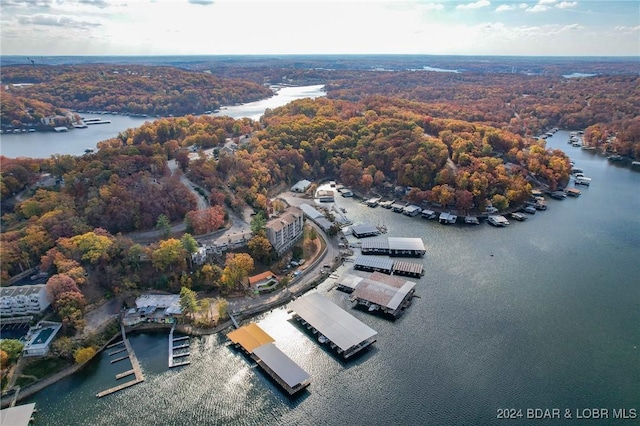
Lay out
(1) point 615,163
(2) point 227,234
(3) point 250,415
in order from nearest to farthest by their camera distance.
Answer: (3) point 250,415, (2) point 227,234, (1) point 615,163

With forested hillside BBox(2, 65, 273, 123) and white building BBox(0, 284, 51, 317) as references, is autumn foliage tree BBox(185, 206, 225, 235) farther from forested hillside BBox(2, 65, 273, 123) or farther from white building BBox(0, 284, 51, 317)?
forested hillside BBox(2, 65, 273, 123)

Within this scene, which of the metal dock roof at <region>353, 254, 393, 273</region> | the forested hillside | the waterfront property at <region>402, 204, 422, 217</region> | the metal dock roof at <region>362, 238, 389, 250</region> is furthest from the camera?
the forested hillside

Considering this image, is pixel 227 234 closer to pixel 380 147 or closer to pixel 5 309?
pixel 5 309

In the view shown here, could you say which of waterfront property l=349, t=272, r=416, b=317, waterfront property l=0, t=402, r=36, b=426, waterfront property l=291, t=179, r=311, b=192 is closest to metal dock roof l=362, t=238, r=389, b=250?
waterfront property l=349, t=272, r=416, b=317

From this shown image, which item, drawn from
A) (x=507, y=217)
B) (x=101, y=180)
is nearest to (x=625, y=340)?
(x=507, y=217)

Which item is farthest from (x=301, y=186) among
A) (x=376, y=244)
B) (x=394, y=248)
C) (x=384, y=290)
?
(x=384, y=290)

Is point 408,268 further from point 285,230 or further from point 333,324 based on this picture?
point 285,230
